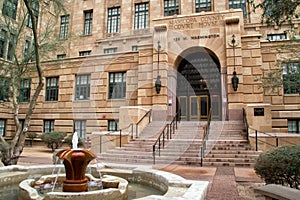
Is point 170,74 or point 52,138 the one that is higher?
point 170,74

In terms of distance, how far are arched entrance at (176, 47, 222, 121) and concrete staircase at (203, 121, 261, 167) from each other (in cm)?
421

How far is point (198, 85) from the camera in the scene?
2153cm

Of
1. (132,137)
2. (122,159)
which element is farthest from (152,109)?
(122,159)

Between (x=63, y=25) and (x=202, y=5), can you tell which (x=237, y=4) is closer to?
(x=202, y=5)

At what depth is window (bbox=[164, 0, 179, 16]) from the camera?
2597 cm

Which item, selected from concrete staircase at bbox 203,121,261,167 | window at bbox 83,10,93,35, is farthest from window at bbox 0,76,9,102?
window at bbox 83,10,93,35

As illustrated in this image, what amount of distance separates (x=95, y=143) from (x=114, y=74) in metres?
8.14

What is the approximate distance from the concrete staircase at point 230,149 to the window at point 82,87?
39.1 ft

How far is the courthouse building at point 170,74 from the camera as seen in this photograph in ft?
57.2

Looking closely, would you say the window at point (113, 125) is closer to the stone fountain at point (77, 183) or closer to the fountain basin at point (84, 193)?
the fountain basin at point (84, 193)

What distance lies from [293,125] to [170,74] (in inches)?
376

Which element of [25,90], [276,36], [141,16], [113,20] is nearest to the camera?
[276,36]

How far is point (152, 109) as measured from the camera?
18688mm

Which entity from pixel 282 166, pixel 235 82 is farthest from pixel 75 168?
pixel 235 82
